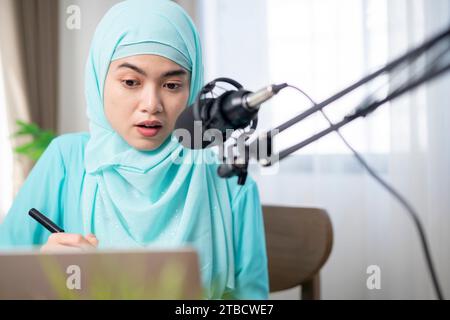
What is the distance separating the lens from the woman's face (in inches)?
28.1

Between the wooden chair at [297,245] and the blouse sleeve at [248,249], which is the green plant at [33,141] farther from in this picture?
the blouse sleeve at [248,249]

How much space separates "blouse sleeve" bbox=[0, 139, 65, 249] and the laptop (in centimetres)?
39

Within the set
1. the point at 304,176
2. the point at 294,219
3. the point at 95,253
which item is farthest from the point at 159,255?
the point at 304,176

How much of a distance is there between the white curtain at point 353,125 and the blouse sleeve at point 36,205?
32.3 inches

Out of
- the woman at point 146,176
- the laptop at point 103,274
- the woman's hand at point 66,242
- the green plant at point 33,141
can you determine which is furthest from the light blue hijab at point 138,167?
the green plant at point 33,141

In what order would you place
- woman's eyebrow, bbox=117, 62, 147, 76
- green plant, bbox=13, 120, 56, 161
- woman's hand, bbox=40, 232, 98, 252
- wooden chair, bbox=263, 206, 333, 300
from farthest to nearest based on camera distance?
green plant, bbox=13, 120, 56, 161
wooden chair, bbox=263, 206, 333, 300
woman's eyebrow, bbox=117, 62, 147, 76
woman's hand, bbox=40, 232, 98, 252

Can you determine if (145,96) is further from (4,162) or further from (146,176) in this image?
(4,162)

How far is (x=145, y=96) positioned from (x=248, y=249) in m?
0.31

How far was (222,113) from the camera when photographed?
46 centimetres

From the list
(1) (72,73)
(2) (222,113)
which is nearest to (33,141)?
(1) (72,73)

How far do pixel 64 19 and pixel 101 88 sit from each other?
35.0 inches

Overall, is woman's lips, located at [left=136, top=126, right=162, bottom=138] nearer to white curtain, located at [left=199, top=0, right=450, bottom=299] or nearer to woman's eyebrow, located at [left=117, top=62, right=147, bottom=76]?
A: woman's eyebrow, located at [left=117, top=62, right=147, bottom=76]

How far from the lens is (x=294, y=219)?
3.75 ft

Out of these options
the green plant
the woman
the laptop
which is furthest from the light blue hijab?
the green plant
